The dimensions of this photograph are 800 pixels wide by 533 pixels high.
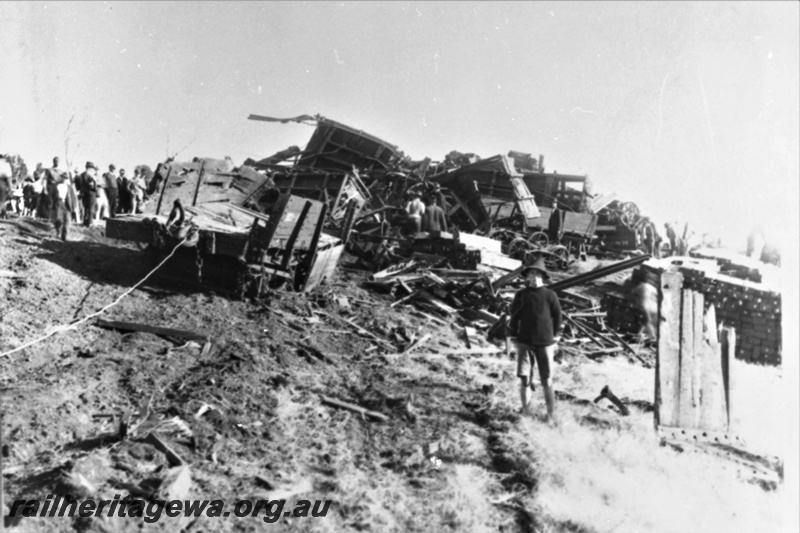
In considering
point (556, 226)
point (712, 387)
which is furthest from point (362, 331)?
point (556, 226)

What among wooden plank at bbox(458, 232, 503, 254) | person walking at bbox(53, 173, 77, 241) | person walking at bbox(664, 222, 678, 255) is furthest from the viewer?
person walking at bbox(664, 222, 678, 255)

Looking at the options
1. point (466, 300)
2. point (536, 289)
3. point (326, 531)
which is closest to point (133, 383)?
point (326, 531)

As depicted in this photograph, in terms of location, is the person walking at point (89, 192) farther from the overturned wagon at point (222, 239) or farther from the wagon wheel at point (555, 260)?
the wagon wheel at point (555, 260)

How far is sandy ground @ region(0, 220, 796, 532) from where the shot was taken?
13.1ft

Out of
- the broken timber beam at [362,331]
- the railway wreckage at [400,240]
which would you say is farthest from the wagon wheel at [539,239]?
the broken timber beam at [362,331]

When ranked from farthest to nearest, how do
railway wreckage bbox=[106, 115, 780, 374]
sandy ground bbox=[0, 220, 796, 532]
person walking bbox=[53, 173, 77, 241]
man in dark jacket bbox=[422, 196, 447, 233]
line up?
1. man in dark jacket bbox=[422, 196, 447, 233]
2. person walking bbox=[53, 173, 77, 241]
3. railway wreckage bbox=[106, 115, 780, 374]
4. sandy ground bbox=[0, 220, 796, 532]

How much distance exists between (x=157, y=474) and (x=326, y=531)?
135 cm

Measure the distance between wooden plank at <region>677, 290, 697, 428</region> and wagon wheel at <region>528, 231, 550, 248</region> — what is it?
1181 centimetres

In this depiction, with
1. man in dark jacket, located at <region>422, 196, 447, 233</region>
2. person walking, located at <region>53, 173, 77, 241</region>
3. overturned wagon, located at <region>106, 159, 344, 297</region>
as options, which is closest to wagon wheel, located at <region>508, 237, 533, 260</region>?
man in dark jacket, located at <region>422, 196, 447, 233</region>

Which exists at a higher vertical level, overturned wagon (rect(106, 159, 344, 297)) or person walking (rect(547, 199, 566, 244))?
person walking (rect(547, 199, 566, 244))

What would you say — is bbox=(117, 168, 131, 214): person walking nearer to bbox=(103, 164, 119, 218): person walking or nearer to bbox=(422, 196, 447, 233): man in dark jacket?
bbox=(103, 164, 119, 218): person walking

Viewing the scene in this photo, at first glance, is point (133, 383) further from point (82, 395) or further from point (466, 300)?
point (466, 300)

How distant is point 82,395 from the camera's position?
482cm

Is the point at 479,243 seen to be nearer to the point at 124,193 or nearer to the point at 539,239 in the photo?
the point at 539,239
